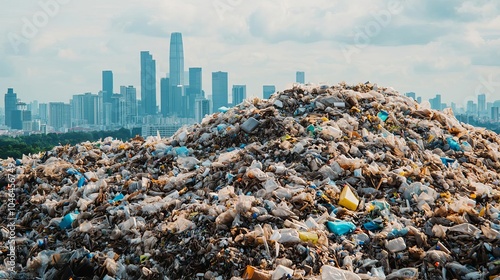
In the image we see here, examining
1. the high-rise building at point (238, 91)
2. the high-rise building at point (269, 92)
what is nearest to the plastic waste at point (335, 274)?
the high-rise building at point (269, 92)

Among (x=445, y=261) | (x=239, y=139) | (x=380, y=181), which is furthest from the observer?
(x=239, y=139)

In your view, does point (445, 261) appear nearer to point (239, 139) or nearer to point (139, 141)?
point (239, 139)

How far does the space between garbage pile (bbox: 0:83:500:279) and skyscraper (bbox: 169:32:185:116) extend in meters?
76.1

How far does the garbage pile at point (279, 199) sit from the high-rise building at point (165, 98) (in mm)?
76517

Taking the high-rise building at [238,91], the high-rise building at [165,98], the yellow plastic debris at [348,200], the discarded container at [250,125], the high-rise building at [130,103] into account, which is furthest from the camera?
the high-rise building at [165,98]

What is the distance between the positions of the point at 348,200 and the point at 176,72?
309 ft

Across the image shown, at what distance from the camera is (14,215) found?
6.72 metres

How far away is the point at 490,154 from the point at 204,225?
4.17 meters

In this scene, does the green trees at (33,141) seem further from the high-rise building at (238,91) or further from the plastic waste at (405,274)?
the plastic waste at (405,274)

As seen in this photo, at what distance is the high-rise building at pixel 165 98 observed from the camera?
84.6 meters

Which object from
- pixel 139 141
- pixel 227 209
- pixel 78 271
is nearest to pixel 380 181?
pixel 227 209

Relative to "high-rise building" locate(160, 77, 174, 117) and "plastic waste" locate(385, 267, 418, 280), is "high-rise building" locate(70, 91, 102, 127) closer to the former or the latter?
"high-rise building" locate(160, 77, 174, 117)

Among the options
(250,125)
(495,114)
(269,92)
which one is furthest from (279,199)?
(495,114)

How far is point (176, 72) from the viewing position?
321 feet
